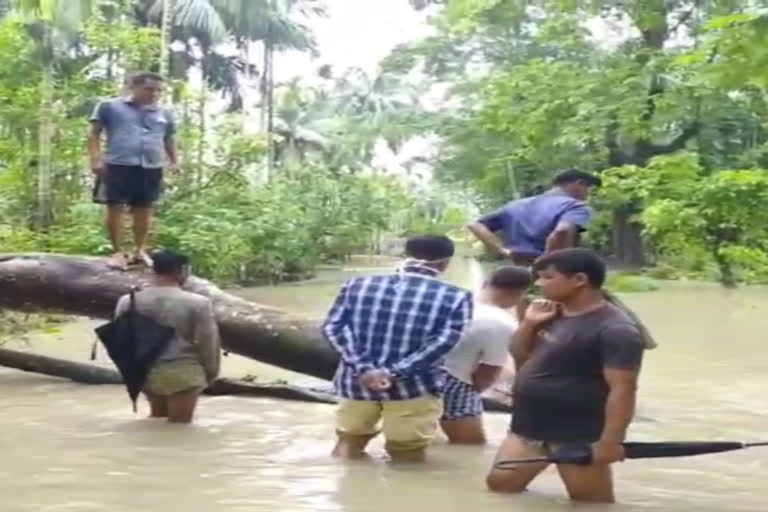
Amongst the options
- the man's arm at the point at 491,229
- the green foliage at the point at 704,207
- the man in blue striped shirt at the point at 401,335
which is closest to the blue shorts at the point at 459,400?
the man in blue striped shirt at the point at 401,335

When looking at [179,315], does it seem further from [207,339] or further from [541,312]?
[541,312]

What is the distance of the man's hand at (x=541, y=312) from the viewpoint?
18.9 feet

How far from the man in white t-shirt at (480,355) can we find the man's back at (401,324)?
1.38ft

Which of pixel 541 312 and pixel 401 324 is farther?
pixel 401 324

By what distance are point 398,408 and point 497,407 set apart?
2.27 meters

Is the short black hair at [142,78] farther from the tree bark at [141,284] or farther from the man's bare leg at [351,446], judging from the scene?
the man's bare leg at [351,446]

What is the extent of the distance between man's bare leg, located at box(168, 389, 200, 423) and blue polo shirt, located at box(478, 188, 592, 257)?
2286 millimetres

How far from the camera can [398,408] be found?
6699mm

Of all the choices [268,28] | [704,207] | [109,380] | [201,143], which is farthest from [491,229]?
[268,28]

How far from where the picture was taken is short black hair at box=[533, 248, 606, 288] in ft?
18.3

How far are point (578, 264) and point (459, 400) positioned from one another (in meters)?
2.08

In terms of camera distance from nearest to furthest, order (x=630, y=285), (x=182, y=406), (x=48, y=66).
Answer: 1. (x=182, y=406)
2. (x=48, y=66)
3. (x=630, y=285)

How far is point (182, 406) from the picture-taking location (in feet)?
27.1

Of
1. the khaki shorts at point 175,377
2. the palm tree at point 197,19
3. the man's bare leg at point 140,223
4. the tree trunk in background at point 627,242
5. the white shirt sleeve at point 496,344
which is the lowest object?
the tree trunk in background at point 627,242
